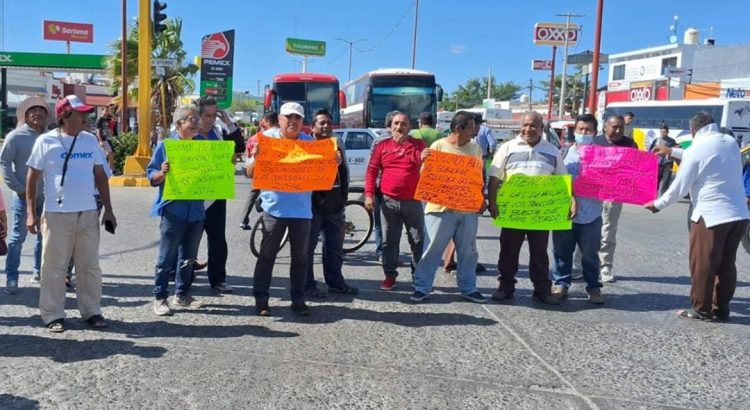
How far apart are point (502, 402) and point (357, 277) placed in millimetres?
3443

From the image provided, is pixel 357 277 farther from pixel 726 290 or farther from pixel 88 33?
pixel 88 33

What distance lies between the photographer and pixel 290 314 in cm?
570

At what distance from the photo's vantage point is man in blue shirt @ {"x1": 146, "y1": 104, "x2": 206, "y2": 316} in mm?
5469

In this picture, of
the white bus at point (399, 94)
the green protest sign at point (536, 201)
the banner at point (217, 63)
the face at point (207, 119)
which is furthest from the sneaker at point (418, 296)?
the white bus at point (399, 94)

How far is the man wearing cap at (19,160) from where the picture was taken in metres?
5.94

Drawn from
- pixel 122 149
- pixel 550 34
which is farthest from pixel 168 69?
pixel 550 34

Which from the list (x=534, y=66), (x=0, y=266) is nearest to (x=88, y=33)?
(x=534, y=66)

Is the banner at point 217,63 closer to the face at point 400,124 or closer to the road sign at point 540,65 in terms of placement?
the face at point 400,124

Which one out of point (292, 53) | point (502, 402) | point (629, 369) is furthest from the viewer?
point (292, 53)

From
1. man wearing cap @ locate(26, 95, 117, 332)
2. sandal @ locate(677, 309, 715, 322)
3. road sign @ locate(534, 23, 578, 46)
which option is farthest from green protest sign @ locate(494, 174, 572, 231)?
road sign @ locate(534, 23, 578, 46)

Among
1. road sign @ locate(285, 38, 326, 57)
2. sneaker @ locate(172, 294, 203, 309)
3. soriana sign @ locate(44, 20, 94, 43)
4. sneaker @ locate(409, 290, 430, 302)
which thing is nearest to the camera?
sneaker @ locate(172, 294, 203, 309)

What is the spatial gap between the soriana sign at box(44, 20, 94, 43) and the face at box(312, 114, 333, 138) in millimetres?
72299

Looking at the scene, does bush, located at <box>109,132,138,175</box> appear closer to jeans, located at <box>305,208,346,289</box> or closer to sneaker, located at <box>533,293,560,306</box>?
jeans, located at <box>305,208,346,289</box>

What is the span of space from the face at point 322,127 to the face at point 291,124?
56 centimetres
